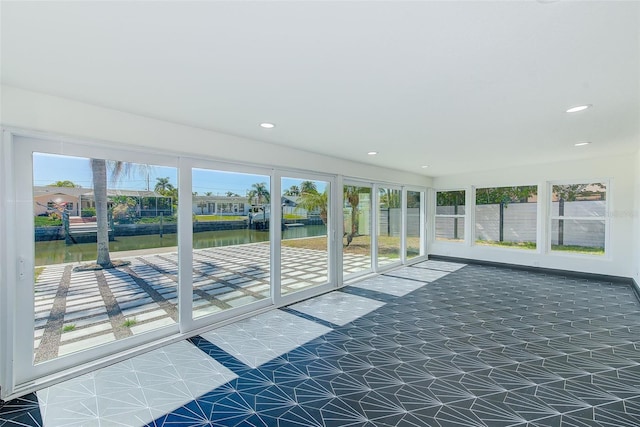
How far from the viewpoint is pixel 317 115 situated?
9.78 ft

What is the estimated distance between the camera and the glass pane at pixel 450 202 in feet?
26.2

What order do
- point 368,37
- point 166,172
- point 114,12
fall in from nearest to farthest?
point 114,12, point 368,37, point 166,172

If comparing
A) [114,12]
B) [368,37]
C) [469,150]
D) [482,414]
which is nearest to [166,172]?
[114,12]

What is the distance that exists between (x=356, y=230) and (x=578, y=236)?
15.2ft

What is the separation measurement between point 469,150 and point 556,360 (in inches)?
121

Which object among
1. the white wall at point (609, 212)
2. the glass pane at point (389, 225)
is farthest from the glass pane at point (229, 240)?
the white wall at point (609, 212)

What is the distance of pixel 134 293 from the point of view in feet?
10.5

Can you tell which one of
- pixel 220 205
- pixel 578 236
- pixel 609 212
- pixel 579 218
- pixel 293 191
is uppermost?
pixel 293 191

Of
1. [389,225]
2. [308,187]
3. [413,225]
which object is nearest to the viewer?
[308,187]

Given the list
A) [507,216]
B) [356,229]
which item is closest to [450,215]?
[507,216]

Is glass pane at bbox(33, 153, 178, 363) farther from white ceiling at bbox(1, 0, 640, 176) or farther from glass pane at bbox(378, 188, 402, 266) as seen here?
glass pane at bbox(378, 188, 402, 266)

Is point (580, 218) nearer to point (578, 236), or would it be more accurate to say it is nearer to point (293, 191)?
point (578, 236)

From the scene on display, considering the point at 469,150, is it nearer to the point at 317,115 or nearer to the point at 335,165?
the point at 335,165

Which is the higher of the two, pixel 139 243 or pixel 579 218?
pixel 579 218
